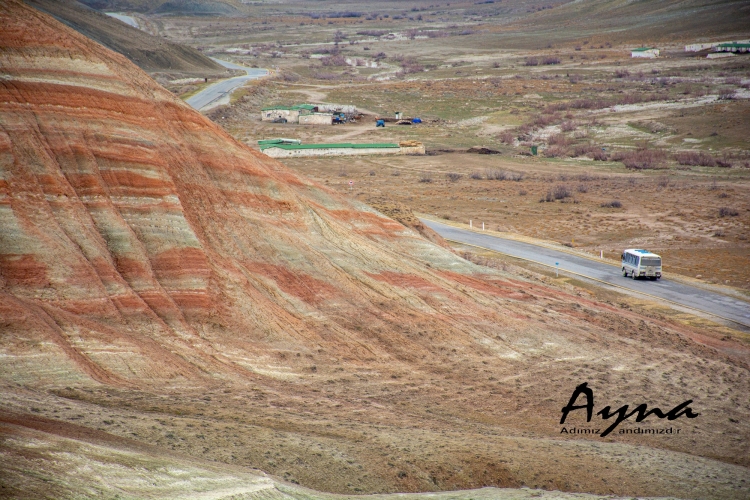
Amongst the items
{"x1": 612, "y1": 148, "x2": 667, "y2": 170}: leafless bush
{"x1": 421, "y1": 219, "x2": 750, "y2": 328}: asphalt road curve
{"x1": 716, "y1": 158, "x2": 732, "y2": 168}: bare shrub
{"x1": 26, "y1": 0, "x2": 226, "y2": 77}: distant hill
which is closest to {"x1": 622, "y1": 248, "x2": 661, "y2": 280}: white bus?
{"x1": 421, "y1": 219, "x2": 750, "y2": 328}: asphalt road curve

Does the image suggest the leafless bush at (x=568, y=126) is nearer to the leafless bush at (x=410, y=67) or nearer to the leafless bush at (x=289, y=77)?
the leafless bush at (x=289, y=77)

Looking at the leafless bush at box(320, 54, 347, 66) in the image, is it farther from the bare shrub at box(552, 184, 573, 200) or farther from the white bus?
the white bus

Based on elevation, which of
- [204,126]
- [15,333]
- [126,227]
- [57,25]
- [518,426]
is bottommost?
[518,426]

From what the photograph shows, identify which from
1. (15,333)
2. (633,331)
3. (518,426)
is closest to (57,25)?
(15,333)

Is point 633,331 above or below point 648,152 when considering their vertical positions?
below

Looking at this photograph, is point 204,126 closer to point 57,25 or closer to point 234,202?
point 234,202

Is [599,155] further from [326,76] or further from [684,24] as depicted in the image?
[684,24]

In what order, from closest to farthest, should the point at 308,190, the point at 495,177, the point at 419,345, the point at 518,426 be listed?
the point at 518,426, the point at 419,345, the point at 308,190, the point at 495,177
